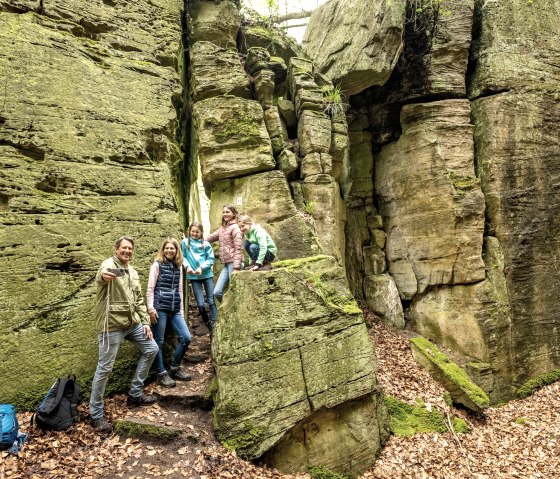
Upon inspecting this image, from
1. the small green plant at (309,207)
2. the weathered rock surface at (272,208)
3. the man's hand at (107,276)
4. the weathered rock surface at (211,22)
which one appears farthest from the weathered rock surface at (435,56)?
the man's hand at (107,276)

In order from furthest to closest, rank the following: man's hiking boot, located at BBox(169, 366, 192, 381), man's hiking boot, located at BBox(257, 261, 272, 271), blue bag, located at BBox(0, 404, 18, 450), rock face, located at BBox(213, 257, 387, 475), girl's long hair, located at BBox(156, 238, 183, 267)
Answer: man's hiking boot, located at BBox(257, 261, 272, 271) → man's hiking boot, located at BBox(169, 366, 192, 381) → girl's long hair, located at BBox(156, 238, 183, 267) → rock face, located at BBox(213, 257, 387, 475) → blue bag, located at BBox(0, 404, 18, 450)

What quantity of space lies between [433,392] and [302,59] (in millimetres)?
10580

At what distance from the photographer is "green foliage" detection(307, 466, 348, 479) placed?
5.55 meters

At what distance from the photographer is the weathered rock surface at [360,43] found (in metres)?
11.3

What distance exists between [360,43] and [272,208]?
6.65 meters

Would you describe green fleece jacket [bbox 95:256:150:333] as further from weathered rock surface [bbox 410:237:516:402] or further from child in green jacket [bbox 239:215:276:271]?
weathered rock surface [bbox 410:237:516:402]

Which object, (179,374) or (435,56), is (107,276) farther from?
(435,56)

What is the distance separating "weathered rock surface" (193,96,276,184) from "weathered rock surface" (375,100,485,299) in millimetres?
5204

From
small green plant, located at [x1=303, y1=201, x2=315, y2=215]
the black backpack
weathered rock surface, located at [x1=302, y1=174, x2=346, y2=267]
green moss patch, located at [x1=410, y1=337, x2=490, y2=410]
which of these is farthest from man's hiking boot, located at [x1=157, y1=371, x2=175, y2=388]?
green moss patch, located at [x1=410, y1=337, x2=490, y2=410]

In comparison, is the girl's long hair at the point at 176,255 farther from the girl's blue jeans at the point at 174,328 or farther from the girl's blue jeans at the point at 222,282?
the girl's blue jeans at the point at 222,282

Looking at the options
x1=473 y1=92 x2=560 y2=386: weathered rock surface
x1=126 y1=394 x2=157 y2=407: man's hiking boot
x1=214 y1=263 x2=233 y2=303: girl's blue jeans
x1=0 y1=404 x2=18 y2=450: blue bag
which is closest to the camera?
x1=0 y1=404 x2=18 y2=450: blue bag

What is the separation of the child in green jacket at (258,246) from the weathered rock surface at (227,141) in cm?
288

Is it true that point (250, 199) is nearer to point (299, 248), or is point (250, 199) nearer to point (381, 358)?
point (299, 248)

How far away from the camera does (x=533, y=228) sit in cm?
1116
